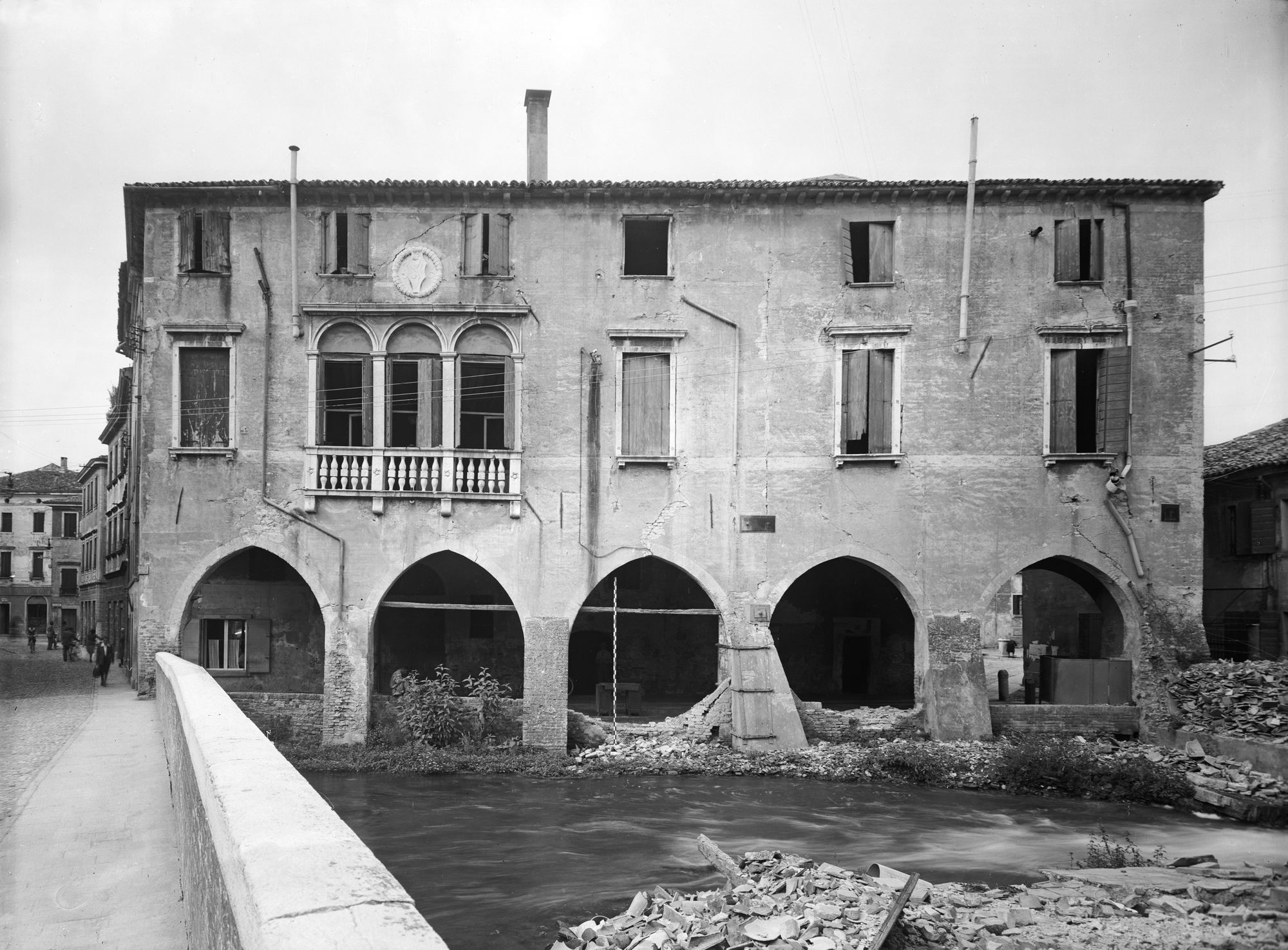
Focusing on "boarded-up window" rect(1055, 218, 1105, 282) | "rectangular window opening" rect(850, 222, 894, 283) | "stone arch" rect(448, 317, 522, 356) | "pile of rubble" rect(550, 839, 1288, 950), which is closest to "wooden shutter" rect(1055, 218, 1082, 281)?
"boarded-up window" rect(1055, 218, 1105, 282)

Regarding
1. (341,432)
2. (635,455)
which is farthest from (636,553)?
(341,432)

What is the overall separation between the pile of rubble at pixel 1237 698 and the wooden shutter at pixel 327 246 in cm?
1766

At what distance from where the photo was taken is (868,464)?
19016 mm

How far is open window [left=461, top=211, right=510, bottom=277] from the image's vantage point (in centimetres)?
1917

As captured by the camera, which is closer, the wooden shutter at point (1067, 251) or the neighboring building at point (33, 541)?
the wooden shutter at point (1067, 251)

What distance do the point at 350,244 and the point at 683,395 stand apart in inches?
277

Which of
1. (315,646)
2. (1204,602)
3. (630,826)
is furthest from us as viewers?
(1204,602)

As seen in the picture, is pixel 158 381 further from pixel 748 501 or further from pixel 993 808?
pixel 993 808

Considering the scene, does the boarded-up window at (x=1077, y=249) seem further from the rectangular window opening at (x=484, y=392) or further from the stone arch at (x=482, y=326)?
the rectangular window opening at (x=484, y=392)

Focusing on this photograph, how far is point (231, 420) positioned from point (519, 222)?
21.9ft

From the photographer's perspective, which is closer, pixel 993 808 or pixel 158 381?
pixel 993 808

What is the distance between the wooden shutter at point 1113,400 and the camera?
18844 mm

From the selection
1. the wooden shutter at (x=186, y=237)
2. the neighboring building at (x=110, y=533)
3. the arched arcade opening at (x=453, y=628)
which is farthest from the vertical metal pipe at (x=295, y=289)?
the neighboring building at (x=110, y=533)

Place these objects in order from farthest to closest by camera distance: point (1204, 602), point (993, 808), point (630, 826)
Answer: point (1204, 602), point (993, 808), point (630, 826)
